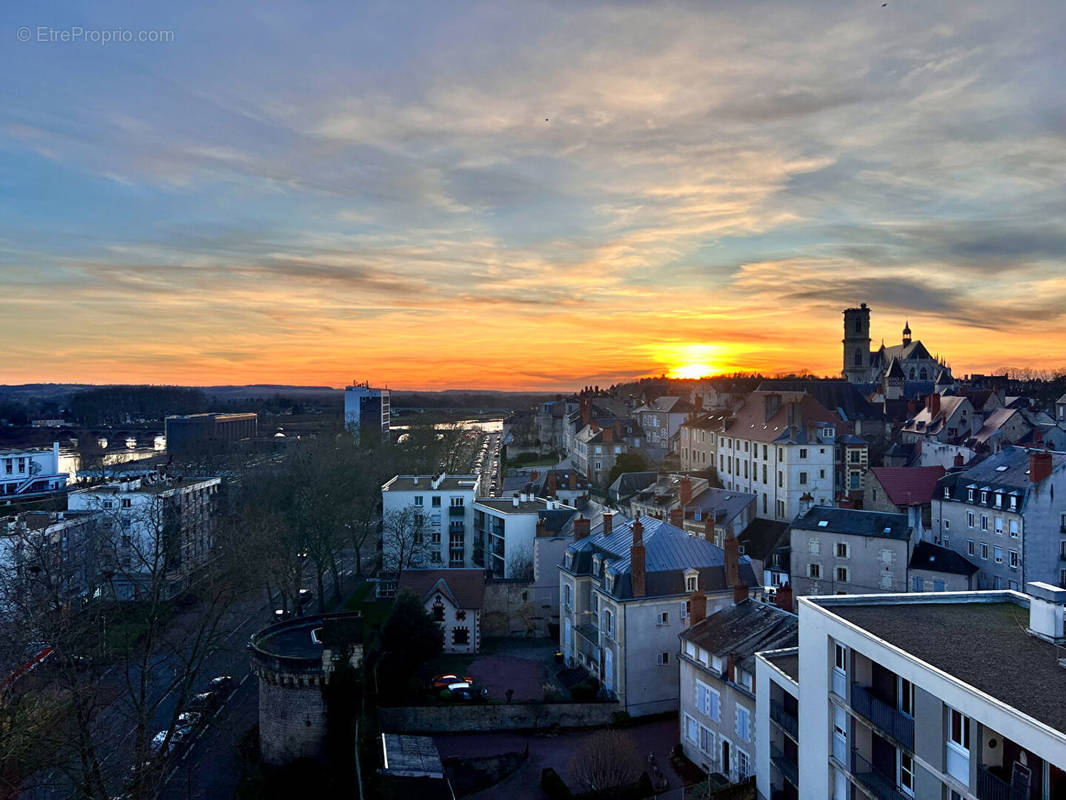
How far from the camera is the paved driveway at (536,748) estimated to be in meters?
24.9

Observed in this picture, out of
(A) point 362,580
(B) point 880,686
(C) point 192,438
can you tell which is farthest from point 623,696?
(C) point 192,438

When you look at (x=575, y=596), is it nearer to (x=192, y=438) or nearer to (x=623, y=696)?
(x=623, y=696)

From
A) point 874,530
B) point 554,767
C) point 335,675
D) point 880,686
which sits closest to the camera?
point 880,686

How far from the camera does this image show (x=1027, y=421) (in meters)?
62.8

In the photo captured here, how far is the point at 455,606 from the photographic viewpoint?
1481 inches

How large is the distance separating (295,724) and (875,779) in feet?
70.0

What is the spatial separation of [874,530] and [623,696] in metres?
17.0

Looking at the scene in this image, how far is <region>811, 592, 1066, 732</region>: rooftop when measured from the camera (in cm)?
1163

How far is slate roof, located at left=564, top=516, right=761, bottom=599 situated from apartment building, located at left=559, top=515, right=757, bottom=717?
4cm

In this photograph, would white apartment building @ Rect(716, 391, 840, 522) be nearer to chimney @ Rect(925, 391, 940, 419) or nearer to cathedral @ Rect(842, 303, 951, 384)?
chimney @ Rect(925, 391, 940, 419)

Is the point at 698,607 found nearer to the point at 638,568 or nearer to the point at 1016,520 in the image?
A: the point at 638,568

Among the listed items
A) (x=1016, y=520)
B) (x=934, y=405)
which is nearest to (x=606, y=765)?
(x=1016, y=520)

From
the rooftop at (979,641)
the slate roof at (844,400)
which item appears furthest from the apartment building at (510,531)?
the slate roof at (844,400)

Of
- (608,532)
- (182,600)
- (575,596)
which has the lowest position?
(182,600)
